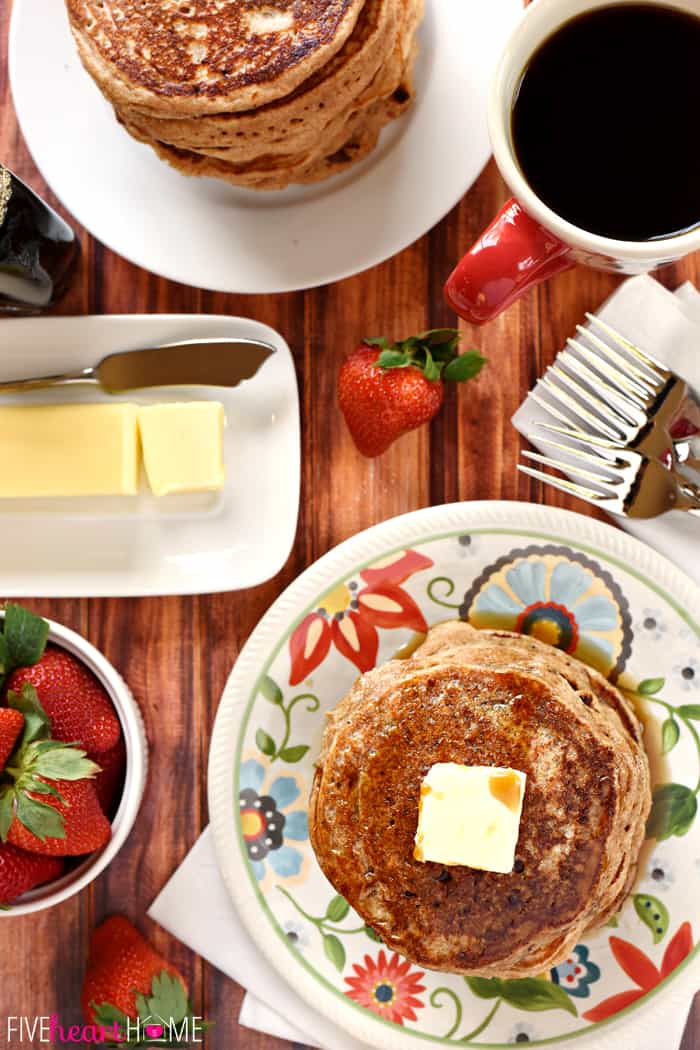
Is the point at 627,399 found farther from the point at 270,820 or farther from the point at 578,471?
the point at 270,820

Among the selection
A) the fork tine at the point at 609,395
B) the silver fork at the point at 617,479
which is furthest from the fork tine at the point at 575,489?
the fork tine at the point at 609,395

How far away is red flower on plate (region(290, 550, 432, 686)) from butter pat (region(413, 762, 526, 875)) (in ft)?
0.91

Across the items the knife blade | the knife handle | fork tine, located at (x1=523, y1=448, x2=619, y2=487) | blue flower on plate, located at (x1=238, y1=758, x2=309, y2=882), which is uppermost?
the knife blade

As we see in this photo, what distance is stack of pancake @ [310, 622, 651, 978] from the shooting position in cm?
129

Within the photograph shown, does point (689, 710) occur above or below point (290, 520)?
below

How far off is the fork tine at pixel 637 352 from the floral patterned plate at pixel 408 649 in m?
0.24

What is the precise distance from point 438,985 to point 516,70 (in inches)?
49.7

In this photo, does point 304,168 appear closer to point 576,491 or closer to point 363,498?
point 363,498

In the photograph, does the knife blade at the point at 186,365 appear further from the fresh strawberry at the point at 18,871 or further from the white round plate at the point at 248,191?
the fresh strawberry at the point at 18,871

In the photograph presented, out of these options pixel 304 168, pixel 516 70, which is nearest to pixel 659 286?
pixel 516 70

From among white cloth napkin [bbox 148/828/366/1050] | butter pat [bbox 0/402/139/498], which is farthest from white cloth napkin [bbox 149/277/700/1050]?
butter pat [bbox 0/402/139/498]

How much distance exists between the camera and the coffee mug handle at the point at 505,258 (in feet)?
3.73

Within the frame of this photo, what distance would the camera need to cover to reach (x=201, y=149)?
1237 millimetres

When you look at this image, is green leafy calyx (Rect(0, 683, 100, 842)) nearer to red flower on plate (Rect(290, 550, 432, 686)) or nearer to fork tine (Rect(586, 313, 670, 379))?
red flower on plate (Rect(290, 550, 432, 686))
